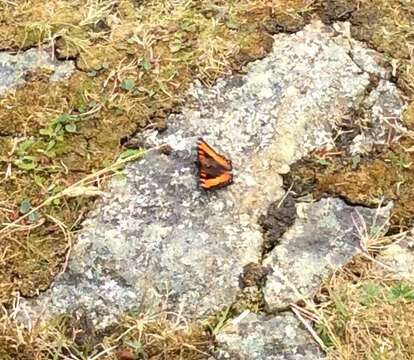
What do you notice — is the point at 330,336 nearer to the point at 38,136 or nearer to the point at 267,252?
the point at 267,252

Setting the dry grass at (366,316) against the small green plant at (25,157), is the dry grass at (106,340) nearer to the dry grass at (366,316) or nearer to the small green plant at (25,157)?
the dry grass at (366,316)

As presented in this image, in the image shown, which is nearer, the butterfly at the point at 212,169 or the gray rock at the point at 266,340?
the gray rock at the point at 266,340

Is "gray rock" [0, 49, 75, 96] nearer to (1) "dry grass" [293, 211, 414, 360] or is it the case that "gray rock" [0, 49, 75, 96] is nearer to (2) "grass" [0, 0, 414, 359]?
(2) "grass" [0, 0, 414, 359]

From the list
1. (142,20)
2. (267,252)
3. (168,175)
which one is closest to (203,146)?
(168,175)

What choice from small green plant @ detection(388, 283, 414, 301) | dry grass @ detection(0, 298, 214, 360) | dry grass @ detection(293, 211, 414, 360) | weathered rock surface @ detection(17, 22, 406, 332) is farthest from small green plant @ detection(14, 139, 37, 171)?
small green plant @ detection(388, 283, 414, 301)

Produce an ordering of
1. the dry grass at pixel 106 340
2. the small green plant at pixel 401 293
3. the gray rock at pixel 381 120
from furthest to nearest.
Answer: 1. the gray rock at pixel 381 120
2. the small green plant at pixel 401 293
3. the dry grass at pixel 106 340

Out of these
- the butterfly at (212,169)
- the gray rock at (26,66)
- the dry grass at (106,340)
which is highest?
the gray rock at (26,66)

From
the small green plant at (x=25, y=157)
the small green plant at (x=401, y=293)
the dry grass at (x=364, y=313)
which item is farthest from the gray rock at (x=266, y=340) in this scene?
the small green plant at (x=25, y=157)
